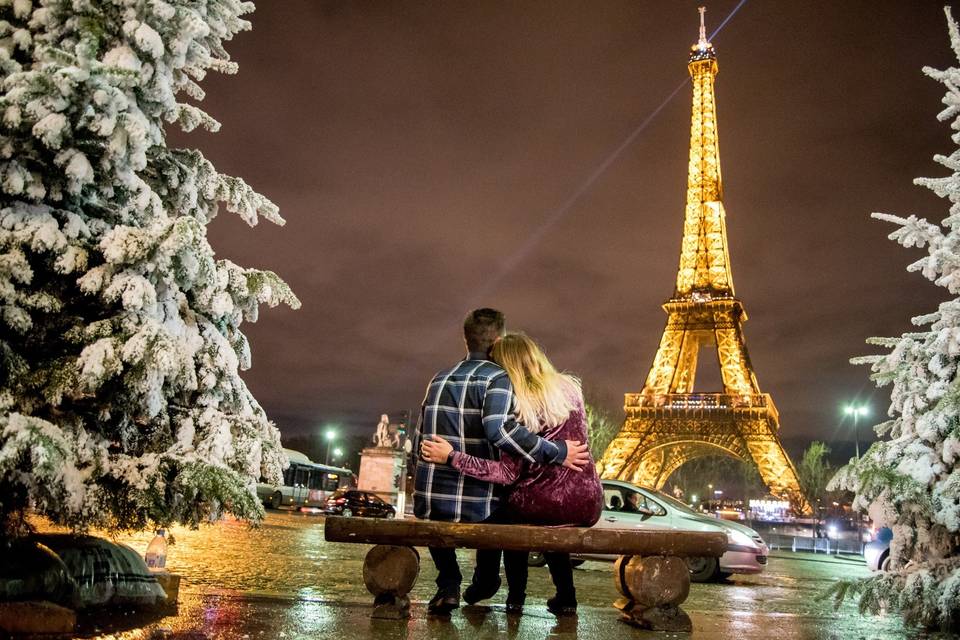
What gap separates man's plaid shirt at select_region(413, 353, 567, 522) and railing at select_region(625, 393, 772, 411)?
143ft

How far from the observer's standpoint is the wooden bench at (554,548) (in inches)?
159

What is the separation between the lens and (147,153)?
17.0ft

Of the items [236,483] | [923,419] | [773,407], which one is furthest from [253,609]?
[773,407]

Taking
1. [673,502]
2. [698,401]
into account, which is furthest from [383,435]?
[673,502]

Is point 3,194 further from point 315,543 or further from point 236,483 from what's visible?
point 315,543

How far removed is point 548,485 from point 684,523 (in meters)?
8.47

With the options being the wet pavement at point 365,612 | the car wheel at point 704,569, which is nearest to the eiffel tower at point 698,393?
the car wheel at point 704,569

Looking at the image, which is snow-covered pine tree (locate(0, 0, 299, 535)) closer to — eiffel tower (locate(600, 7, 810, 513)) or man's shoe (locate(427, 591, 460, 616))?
man's shoe (locate(427, 591, 460, 616))

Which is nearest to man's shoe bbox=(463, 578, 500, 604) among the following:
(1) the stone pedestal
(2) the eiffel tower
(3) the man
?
(3) the man

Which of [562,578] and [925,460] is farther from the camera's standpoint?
[925,460]

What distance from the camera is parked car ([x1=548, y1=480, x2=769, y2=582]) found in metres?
11.7

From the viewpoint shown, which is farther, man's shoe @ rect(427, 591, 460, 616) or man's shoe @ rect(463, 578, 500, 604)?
man's shoe @ rect(463, 578, 500, 604)

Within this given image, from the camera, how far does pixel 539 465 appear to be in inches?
172

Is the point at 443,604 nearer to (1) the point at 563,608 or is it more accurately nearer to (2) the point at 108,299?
(1) the point at 563,608
